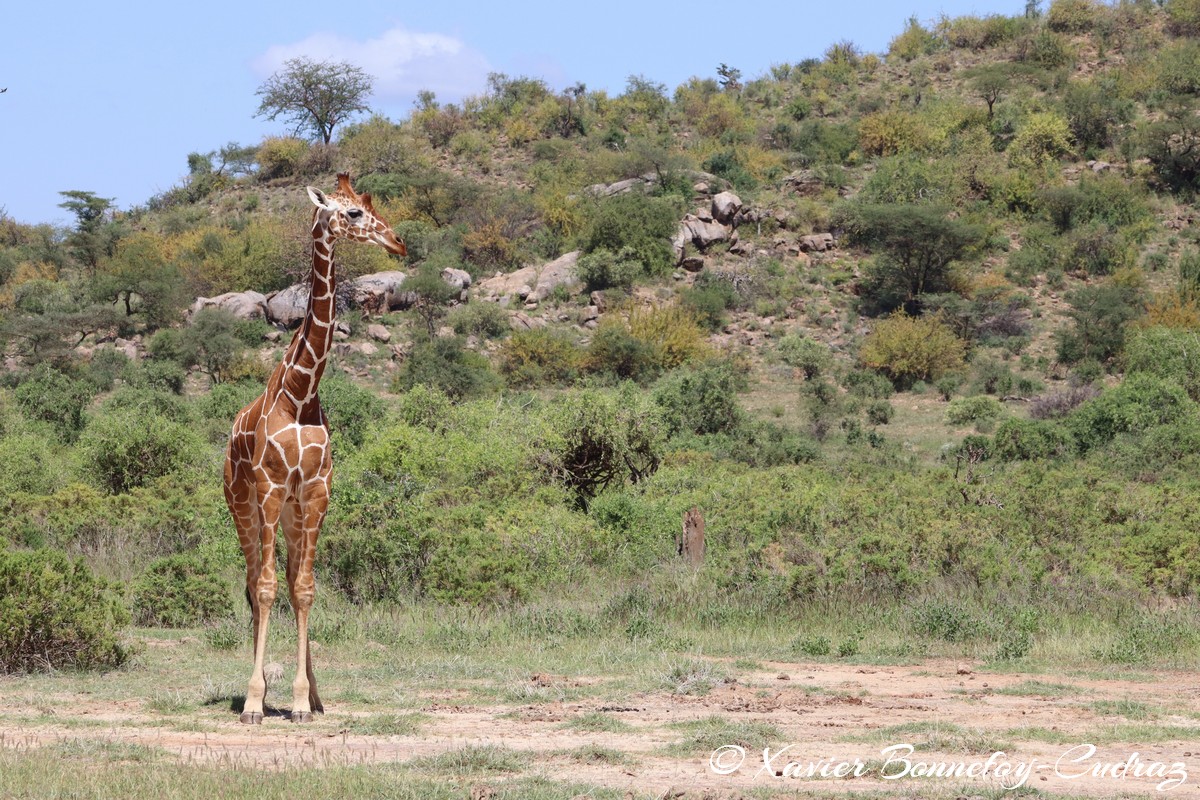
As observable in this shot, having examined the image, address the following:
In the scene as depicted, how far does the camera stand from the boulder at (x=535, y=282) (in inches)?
1663

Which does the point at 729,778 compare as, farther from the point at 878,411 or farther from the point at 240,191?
the point at 240,191

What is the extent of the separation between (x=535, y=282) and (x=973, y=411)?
1687 centimetres

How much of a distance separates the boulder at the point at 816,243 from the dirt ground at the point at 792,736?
1432 inches

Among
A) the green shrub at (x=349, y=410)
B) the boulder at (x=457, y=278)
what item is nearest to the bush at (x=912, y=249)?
the boulder at (x=457, y=278)

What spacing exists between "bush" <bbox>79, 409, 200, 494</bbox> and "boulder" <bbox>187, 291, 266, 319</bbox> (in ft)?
68.2

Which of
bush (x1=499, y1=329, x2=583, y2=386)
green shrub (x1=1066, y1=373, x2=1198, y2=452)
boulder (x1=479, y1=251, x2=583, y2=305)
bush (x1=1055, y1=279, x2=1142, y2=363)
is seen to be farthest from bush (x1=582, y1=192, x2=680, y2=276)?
green shrub (x1=1066, y1=373, x2=1198, y2=452)

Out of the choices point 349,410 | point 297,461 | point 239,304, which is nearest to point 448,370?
point 239,304

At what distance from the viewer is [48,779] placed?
19.8ft

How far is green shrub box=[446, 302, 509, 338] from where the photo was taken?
127ft

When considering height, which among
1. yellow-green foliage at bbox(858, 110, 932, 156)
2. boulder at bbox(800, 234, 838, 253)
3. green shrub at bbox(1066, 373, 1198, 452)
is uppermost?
yellow-green foliage at bbox(858, 110, 932, 156)

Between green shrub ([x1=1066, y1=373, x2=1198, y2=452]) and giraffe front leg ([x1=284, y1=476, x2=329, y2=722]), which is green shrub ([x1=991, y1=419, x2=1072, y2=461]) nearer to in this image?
green shrub ([x1=1066, y1=373, x2=1198, y2=452])

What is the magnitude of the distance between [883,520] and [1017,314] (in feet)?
88.0

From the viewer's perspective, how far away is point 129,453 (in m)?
19.2

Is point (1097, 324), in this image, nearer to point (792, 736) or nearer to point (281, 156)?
Answer: point (792, 736)
